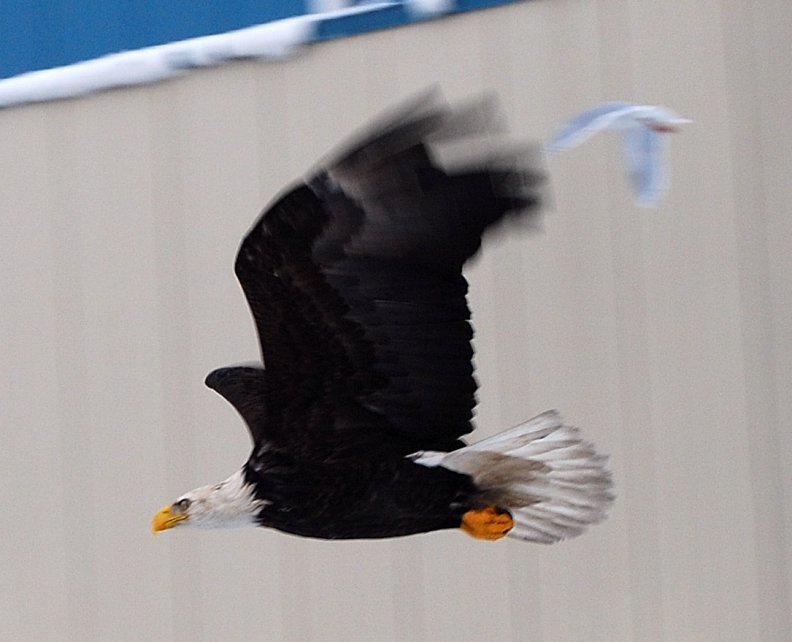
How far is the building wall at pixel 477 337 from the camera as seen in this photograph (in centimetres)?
280

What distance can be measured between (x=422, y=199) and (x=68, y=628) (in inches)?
79.0

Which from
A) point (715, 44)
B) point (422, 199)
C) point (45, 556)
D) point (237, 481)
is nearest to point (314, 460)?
point (237, 481)

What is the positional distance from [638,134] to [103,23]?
4.62 feet

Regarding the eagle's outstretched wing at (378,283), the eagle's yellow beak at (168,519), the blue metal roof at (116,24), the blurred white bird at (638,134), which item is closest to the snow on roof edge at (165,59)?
the blue metal roof at (116,24)

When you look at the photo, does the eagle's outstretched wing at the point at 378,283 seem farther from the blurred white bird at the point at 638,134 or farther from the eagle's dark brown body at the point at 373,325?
the blurred white bird at the point at 638,134

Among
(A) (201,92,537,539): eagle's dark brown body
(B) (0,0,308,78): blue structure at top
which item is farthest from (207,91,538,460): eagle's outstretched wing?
(B) (0,0,308,78): blue structure at top

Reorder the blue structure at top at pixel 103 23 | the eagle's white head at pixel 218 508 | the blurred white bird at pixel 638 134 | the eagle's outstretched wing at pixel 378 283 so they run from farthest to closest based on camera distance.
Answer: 1. the blue structure at top at pixel 103 23
2. the blurred white bird at pixel 638 134
3. the eagle's white head at pixel 218 508
4. the eagle's outstretched wing at pixel 378 283

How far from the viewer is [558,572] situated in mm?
3016

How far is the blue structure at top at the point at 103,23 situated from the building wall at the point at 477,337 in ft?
0.36

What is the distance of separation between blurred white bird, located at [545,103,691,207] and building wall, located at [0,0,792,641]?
0.16 ft

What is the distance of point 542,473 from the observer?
8.05ft

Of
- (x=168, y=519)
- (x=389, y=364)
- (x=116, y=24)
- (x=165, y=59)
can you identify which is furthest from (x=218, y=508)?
(x=116, y=24)

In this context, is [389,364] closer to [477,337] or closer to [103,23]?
[477,337]

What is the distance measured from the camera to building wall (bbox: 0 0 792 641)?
110 inches
